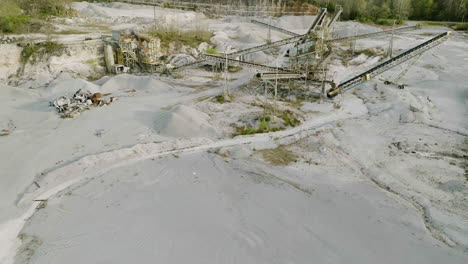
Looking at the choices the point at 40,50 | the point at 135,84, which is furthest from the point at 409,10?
the point at 40,50

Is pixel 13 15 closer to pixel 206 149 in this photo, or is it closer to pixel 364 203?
pixel 206 149

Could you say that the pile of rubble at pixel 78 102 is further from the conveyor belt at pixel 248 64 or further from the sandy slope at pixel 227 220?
the conveyor belt at pixel 248 64

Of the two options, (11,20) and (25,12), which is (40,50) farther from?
(25,12)

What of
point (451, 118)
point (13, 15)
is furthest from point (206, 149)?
point (13, 15)

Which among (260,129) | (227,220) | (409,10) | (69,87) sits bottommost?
(227,220)

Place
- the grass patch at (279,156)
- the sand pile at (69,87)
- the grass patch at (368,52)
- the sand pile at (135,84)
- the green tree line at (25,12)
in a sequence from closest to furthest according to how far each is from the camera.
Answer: the grass patch at (279,156), the sand pile at (69,87), the sand pile at (135,84), the green tree line at (25,12), the grass patch at (368,52)

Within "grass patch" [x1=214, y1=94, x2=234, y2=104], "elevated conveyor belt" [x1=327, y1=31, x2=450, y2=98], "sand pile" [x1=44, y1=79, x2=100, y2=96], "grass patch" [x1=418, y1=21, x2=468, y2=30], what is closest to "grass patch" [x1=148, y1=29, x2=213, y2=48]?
"sand pile" [x1=44, y1=79, x2=100, y2=96]

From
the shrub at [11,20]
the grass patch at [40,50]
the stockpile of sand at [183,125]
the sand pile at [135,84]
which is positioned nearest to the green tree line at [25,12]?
the shrub at [11,20]
